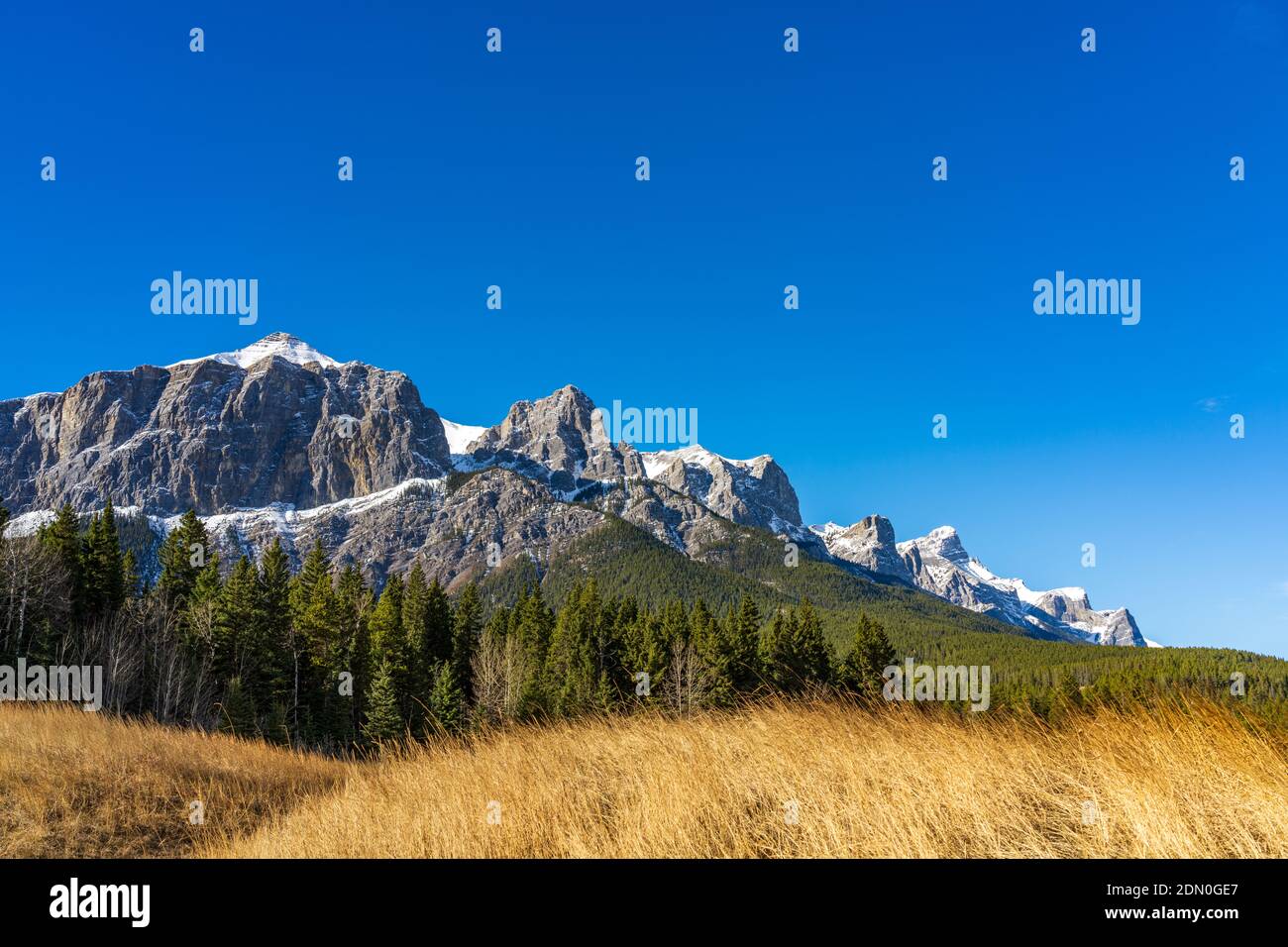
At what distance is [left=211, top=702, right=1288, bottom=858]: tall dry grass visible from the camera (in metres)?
5.34

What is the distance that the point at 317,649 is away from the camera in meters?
44.7

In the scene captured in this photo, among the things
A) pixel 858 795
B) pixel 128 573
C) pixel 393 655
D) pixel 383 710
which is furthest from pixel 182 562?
pixel 858 795

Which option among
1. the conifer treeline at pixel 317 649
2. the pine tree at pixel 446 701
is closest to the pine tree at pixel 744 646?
the conifer treeline at pixel 317 649

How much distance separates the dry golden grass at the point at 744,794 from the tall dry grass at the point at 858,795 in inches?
0.9

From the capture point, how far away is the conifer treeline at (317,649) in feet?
120

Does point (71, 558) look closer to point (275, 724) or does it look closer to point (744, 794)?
point (275, 724)

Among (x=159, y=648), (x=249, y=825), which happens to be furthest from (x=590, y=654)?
(x=249, y=825)

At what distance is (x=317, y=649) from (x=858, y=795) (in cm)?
4588

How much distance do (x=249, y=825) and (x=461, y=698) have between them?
112 ft

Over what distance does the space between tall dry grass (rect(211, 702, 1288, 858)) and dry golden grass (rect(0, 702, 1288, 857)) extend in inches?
0.9
